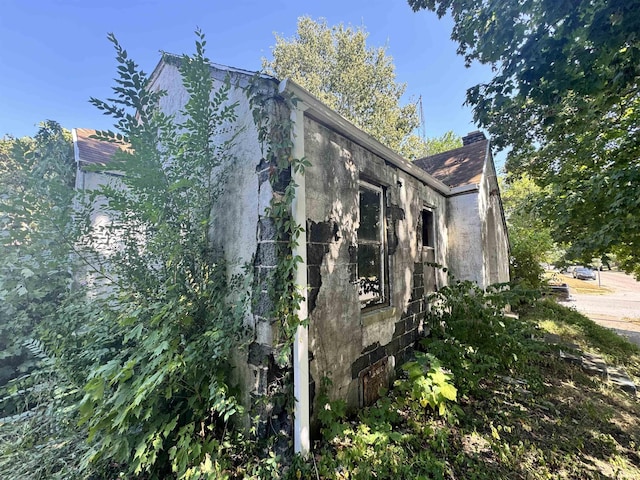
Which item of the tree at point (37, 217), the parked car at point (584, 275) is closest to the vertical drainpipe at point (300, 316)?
the tree at point (37, 217)

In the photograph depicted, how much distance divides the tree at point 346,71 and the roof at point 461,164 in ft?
26.9

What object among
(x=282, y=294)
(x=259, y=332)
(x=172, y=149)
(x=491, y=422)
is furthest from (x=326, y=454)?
(x=172, y=149)

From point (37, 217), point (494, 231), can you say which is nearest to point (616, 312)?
point (494, 231)

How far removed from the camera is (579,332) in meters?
7.40

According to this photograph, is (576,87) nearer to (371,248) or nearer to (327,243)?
(371,248)

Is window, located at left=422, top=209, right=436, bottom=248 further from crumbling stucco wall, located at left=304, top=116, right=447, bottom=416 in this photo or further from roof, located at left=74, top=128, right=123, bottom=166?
roof, located at left=74, top=128, right=123, bottom=166

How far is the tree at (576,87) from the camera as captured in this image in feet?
9.35

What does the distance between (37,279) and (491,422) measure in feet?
18.8

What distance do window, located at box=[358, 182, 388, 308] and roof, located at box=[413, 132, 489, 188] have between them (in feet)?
14.5

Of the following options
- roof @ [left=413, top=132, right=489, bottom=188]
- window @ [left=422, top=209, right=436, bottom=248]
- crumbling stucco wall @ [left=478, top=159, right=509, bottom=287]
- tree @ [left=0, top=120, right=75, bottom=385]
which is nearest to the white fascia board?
window @ [left=422, top=209, right=436, bottom=248]

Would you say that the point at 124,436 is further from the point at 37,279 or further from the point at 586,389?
the point at 586,389

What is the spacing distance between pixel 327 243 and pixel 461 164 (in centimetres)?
756

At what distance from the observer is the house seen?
2.49 metres

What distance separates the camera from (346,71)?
17.1 meters
